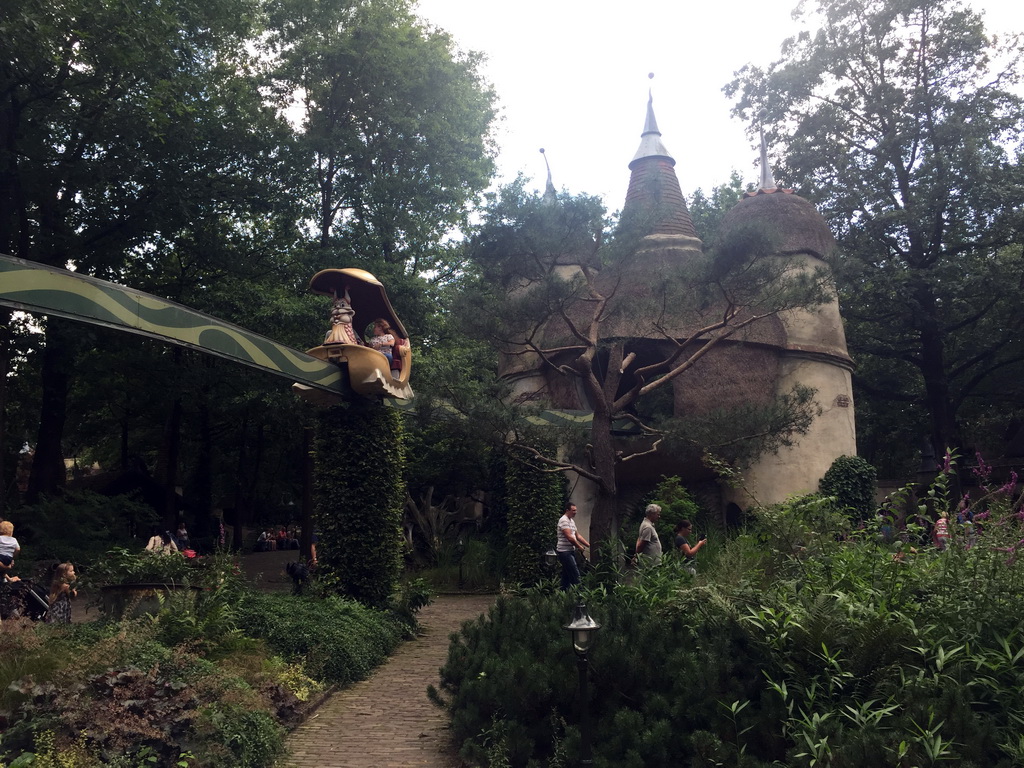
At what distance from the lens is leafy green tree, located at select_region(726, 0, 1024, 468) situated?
24156mm

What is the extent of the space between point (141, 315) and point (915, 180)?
23117mm

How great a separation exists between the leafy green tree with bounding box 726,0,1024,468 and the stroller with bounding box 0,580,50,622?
20.7 meters

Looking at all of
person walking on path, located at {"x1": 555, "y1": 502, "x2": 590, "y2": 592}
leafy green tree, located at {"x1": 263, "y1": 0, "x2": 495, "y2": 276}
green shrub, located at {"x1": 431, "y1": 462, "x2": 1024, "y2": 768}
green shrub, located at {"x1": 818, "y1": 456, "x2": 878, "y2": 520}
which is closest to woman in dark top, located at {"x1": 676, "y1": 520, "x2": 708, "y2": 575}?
person walking on path, located at {"x1": 555, "y1": 502, "x2": 590, "y2": 592}

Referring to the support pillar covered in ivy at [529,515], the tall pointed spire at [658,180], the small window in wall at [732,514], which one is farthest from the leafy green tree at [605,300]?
the tall pointed spire at [658,180]

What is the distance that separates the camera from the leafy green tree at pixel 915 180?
A: 951 inches

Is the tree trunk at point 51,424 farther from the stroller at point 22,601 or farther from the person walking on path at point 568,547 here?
the person walking on path at point 568,547

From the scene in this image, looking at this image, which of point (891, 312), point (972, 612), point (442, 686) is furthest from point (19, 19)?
point (891, 312)

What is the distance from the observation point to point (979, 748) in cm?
464

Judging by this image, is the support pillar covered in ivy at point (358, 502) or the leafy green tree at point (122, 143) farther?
the leafy green tree at point (122, 143)

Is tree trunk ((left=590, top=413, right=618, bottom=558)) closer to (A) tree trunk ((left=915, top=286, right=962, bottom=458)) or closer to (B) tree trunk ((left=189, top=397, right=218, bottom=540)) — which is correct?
(A) tree trunk ((left=915, top=286, right=962, bottom=458))

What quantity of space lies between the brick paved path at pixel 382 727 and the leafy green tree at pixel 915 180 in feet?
62.0

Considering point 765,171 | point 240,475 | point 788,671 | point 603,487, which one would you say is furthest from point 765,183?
point 788,671

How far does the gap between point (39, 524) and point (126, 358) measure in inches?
182

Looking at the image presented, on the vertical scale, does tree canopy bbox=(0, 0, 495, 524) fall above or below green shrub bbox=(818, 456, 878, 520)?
above
